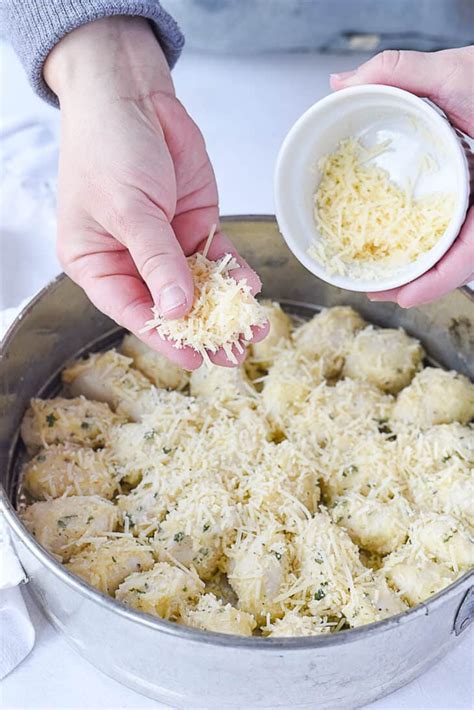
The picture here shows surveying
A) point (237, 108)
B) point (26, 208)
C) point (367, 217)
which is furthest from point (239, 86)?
point (367, 217)

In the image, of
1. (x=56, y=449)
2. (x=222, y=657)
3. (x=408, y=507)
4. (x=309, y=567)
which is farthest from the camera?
(x=56, y=449)

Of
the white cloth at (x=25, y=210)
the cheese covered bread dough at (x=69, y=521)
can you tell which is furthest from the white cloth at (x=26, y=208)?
the cheese covered bread dough at (x=69, y=521)

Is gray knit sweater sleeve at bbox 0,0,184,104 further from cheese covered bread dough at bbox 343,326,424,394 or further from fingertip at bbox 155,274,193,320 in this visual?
cheese covered bread dough at bbox 343,326,424,394

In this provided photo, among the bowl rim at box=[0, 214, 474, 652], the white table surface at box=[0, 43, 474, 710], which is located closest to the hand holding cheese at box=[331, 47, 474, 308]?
the bowl rim at box=[0, 214, 474, 652]

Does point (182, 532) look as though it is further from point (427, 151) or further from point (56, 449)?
point (427, 151)

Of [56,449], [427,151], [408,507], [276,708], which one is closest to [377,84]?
[427,151]

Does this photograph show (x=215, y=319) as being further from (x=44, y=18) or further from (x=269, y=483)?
(x=44, y=18)
